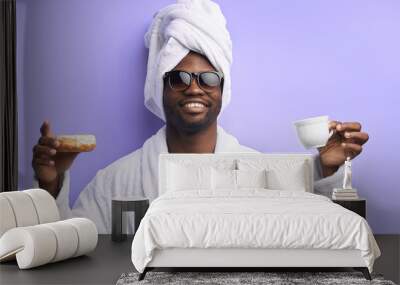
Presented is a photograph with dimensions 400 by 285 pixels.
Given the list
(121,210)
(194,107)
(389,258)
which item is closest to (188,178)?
(121,210)

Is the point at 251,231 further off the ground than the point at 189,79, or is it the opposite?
the point at 189,79

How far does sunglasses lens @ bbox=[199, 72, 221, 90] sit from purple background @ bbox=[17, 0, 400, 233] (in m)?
0.23

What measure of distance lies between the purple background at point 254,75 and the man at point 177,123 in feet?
0.36

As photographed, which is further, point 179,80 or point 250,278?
point 179,80

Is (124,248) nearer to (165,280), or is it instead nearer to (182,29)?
(165,280)

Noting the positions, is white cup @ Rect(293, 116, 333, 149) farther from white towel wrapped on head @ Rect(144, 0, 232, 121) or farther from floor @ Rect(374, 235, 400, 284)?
floor @ Rect(374, 235, 400, 284)

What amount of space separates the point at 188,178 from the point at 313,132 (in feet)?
4.73

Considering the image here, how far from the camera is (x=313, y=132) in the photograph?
650 centimetres

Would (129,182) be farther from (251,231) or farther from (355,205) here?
(251,231)

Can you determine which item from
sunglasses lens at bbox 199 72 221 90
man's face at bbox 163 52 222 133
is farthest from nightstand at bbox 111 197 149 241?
sunglasses lens at bbox 199 72 221 90

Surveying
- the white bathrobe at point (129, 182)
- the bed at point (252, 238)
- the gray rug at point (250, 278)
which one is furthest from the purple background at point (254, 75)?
the gray rug at point (250, 278)

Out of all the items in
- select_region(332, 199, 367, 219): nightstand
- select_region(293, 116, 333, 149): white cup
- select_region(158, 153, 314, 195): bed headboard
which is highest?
select_region(293, 116, 333, 149): white cup

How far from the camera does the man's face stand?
6.50 meters

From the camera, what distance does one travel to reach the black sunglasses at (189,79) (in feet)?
21.3
